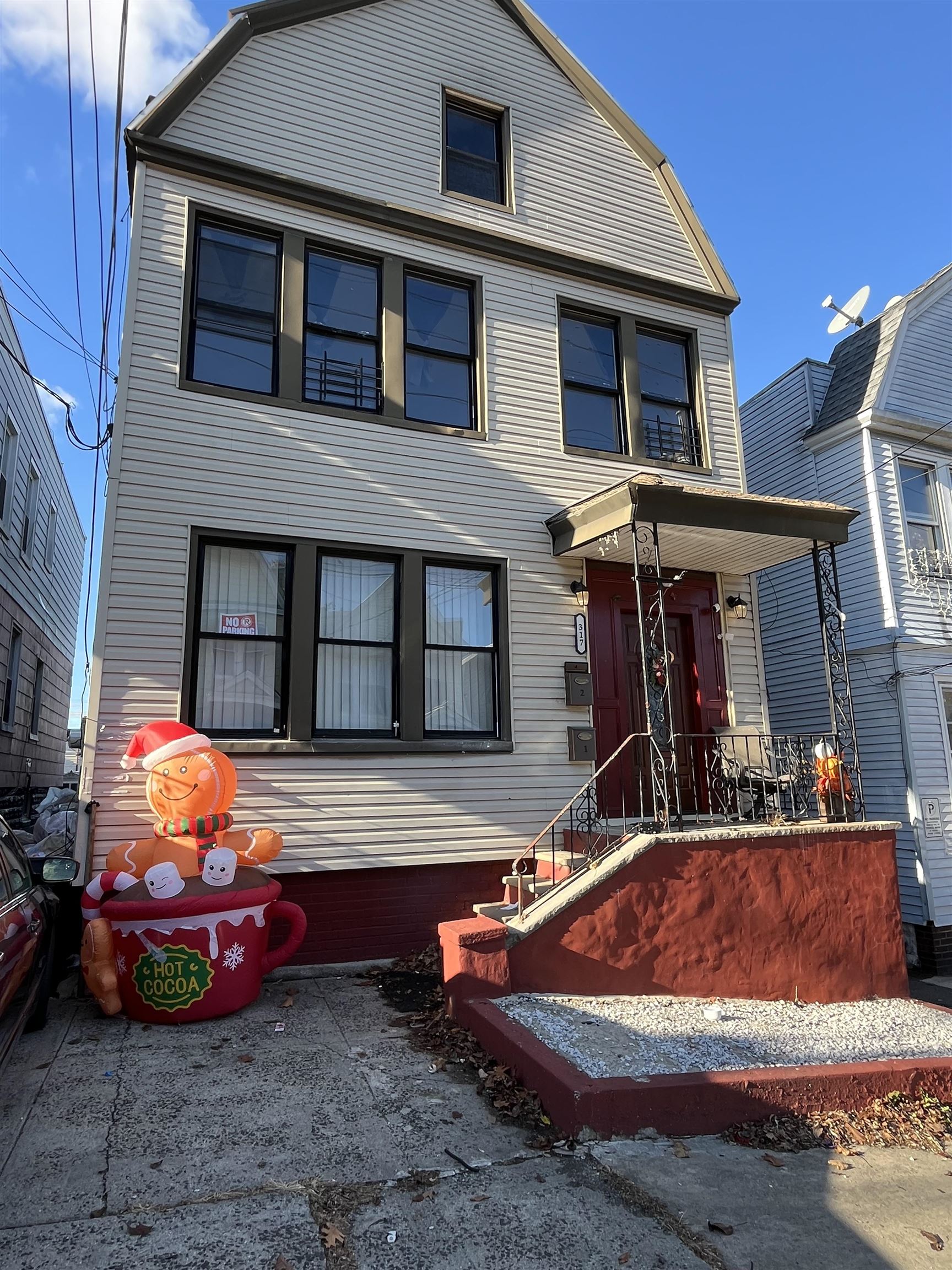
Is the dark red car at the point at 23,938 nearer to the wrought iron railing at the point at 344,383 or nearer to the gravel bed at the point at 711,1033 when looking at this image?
the gravel bed at the point at 711,1033

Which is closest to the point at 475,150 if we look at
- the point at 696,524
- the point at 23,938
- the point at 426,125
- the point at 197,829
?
the point at 426,125

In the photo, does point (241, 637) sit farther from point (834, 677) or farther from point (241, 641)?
point (834, 677)

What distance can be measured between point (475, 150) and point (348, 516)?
506 centimetres

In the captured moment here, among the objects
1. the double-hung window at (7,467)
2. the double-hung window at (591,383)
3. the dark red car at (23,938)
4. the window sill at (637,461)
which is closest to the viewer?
the dark red car at (23,938)

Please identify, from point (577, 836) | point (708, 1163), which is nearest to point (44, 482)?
point (577, 836)

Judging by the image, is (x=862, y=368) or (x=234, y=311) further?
(x=862, y=368)

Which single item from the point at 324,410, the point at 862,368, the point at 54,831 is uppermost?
the point at 862,368

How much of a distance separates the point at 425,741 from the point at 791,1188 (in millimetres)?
4700

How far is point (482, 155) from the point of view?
32.0 feet

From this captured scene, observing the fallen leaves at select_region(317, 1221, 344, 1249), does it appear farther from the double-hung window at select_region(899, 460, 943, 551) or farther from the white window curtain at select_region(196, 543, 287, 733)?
the double-hung window at select_region(899, 460, 943, 551)

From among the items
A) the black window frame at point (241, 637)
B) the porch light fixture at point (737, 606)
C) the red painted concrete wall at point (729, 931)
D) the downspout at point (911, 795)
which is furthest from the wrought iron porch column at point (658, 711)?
the downspout at point (911, 795)

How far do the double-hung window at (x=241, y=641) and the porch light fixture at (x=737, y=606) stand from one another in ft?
17.1

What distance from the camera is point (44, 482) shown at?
45.9ft

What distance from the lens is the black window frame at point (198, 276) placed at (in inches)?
308
